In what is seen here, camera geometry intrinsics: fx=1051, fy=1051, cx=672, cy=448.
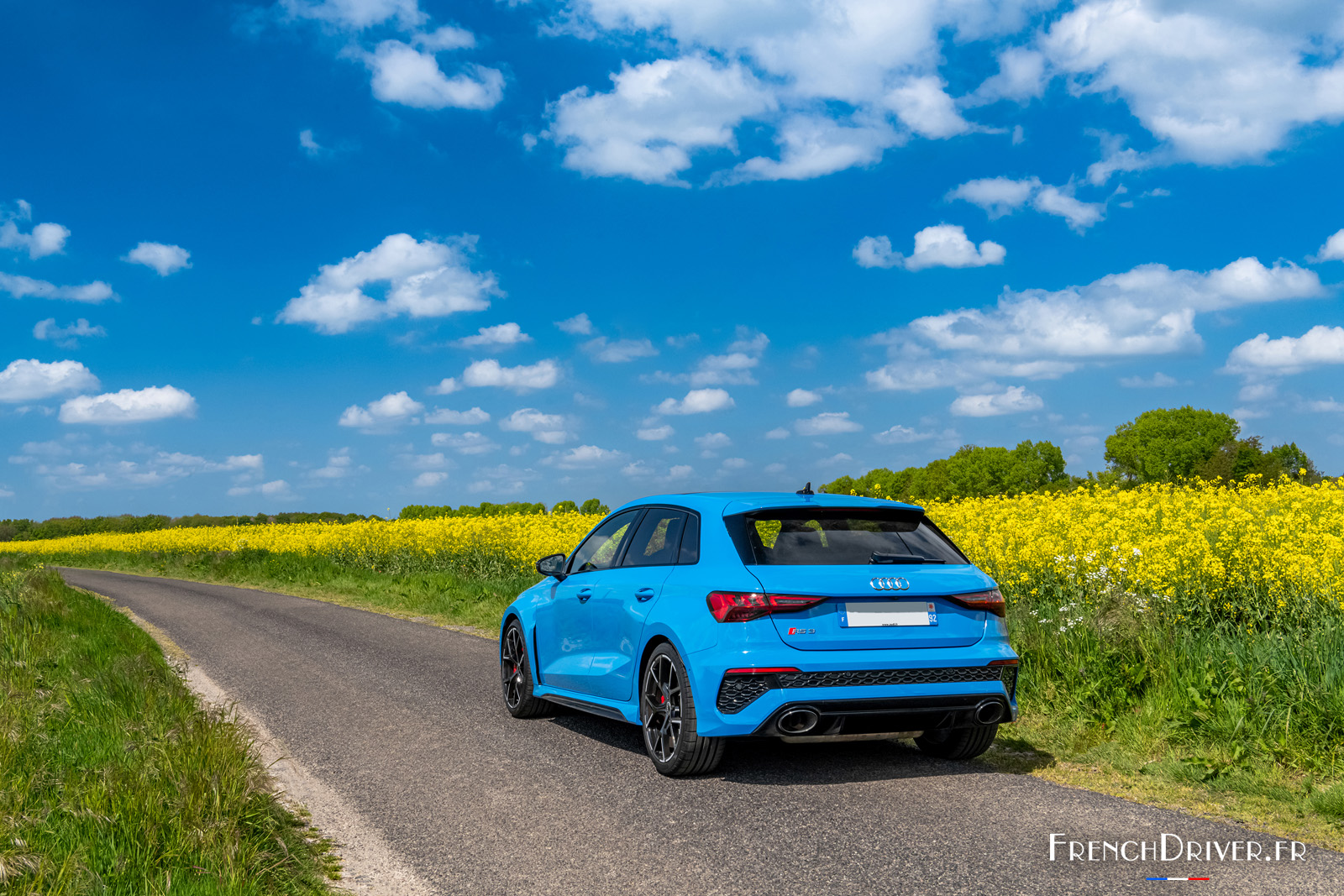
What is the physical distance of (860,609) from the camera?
18.7ft

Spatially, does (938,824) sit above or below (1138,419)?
below

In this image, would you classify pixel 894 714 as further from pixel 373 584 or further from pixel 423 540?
pixel 423 540

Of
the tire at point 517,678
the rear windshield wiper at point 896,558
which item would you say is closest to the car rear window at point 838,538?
the rear windshield wiper at point 896,558

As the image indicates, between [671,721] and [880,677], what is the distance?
4.07 feet

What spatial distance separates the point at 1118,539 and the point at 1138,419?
92.8 metres

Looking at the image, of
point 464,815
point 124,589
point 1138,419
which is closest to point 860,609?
point 464,815

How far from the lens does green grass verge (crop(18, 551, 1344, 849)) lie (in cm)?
547

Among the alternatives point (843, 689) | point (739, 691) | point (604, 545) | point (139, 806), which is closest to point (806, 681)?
point (843, 689)

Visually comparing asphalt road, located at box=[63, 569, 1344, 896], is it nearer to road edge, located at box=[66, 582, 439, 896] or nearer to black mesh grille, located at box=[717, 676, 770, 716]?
road edge, located at box=[66, 582, 439, 896]

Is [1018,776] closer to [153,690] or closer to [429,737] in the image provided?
[429,737]

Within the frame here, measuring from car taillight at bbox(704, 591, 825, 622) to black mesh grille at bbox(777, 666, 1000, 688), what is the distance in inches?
13.5

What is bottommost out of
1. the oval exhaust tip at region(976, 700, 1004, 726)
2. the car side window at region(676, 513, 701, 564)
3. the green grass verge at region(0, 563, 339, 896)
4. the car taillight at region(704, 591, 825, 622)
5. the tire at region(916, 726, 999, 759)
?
the tire at region(916, 726, 999, 759)

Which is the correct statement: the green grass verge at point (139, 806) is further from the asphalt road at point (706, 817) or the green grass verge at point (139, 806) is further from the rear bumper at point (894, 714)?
the rear bumper at point (894, 714)

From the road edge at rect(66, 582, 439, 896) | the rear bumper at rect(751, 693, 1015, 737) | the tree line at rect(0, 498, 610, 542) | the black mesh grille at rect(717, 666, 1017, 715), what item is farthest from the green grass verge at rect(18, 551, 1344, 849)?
the tree line at rect(0, 498, 610, 542)
